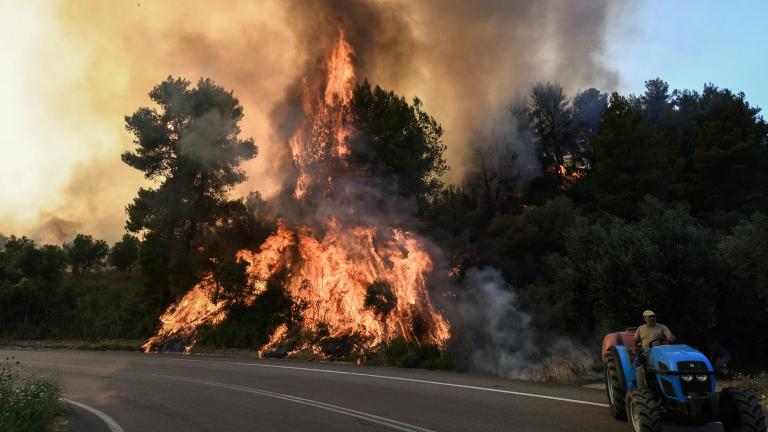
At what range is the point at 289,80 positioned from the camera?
31.3 m

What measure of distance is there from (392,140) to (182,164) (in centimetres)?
1475

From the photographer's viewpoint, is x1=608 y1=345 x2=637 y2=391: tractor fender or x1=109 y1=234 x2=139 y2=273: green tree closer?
x1=608 y1=345 x2=637 y2=391: tractor fender

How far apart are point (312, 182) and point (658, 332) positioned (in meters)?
23.0

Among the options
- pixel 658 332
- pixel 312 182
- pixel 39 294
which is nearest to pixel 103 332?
pixel 39 294

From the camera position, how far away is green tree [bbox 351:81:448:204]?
3095 cm

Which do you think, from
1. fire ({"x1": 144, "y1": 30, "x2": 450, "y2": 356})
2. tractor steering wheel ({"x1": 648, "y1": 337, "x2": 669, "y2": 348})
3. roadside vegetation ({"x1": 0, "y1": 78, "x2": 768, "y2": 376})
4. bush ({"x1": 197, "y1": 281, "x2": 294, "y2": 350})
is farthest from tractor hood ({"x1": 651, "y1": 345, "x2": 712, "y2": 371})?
bush ({"x1": 197, "y1": 281, "x2": 294, "y2": 350})

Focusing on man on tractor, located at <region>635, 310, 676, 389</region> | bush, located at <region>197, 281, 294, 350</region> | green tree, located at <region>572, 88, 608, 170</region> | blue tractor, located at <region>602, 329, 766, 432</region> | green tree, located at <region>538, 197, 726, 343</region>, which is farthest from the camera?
green tree, located at <region>572, 88, 608, 170</region>

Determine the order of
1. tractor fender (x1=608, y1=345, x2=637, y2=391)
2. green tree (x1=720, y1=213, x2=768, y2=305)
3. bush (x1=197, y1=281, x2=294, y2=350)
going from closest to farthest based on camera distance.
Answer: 1. tractor fender (x1=608, y1=345, x2=637, y2=391)
2. green tree (x1=720, y1=213, x2=768, y2=305)
3. bush (x1=197, y1=281, x2=294, y2=350)

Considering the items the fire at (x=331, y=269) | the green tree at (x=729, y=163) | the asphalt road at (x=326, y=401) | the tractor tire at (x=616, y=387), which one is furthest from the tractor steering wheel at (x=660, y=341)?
the green tree at (x=729, y=163)

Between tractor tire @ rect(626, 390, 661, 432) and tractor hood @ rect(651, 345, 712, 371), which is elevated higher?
tractor hood @ rect(651, 345, 712, 371)

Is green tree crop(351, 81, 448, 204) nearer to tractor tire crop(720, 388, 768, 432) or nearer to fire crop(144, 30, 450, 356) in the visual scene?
fire crop(144, 30, 450, 356)

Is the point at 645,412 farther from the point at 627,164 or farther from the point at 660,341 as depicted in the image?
the point at 627,164

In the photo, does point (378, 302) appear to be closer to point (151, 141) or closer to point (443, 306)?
point (443, 306)

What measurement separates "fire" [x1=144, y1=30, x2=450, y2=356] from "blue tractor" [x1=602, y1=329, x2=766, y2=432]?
48.7 ft
